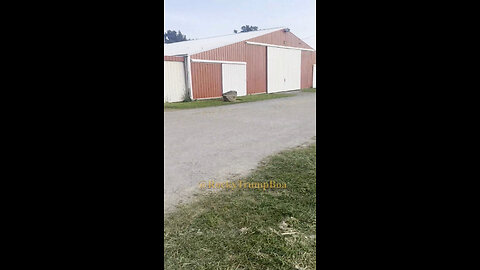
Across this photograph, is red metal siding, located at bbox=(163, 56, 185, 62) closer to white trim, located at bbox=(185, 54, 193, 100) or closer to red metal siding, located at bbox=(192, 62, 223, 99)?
white trim, located at bbox=(185, 54, 193, 100)

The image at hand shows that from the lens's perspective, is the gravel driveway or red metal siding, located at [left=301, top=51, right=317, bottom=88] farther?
red metal siding, located at [left=301, top=51, right=317, bottom=88]

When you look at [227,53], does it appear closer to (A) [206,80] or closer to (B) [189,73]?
(A) [206,80]

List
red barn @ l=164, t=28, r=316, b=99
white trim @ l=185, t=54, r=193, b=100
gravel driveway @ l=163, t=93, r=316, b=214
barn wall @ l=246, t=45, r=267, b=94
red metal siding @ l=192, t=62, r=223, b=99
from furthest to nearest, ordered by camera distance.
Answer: barn wall @ l=246, t=45, r=267, b=94, red barn @ l=164, t=28, r=316, b=99, red metal siding @ l=192, t=62, r=223, b=99, white trim @ l=185, t=54, r=193, b=100, gravel driveway @ l=163, t=93, r=316, b=214

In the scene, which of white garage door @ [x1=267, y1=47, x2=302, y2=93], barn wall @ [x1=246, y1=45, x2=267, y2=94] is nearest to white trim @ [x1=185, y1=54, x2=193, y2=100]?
barn wall @ [x1=246, y1=45, x2=267, y2=94]

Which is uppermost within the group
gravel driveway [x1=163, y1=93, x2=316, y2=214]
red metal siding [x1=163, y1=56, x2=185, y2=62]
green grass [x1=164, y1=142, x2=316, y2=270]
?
red metal siding [x1=163, y1=56, x2=185, y2=62]

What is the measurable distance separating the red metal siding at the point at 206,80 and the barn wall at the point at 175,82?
542 mm

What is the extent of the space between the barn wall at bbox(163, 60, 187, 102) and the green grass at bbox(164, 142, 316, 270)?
33.3ft

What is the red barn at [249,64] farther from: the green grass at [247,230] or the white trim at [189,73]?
the green grass at [247,230]

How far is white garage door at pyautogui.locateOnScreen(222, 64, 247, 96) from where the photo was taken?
1496 centimetres

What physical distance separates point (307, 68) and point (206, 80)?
994cm

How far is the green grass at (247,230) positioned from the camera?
1.67 metres
